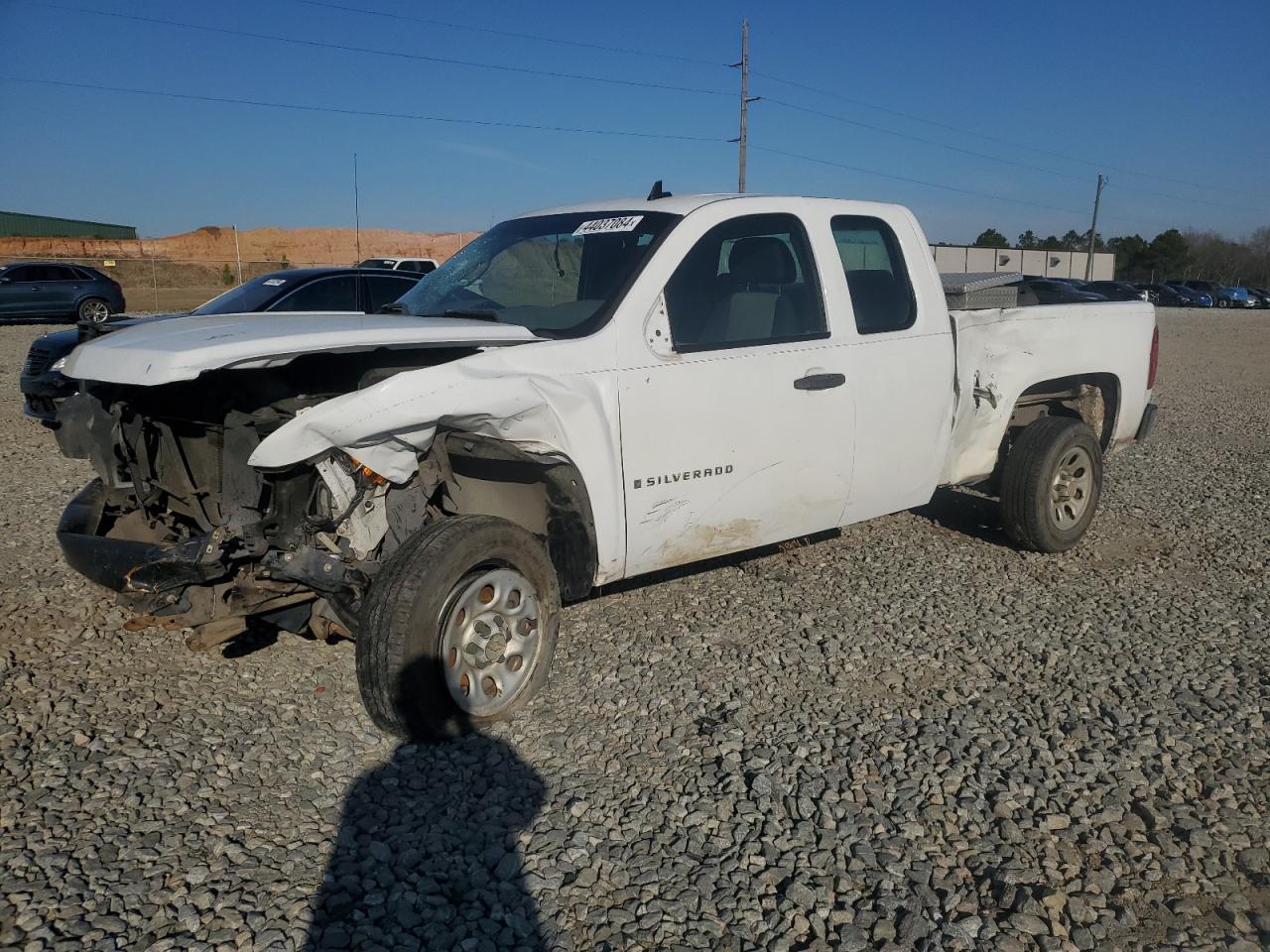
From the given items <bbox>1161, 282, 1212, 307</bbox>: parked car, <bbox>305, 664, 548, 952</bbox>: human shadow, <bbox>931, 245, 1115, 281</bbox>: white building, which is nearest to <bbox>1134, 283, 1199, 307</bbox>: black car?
<bbox>1161, 282, 1212, 307</bbox>: parked car

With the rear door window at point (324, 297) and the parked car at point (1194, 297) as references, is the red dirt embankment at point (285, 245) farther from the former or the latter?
the rear door window at point (324, 297)

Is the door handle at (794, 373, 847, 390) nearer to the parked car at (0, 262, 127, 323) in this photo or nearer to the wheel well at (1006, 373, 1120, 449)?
the wheel well at (1006, 373, 1120, 449)

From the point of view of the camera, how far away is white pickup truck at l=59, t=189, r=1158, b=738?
11.8 ft

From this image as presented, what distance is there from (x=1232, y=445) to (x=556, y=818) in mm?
9784

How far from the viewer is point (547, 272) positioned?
4883 millimetres

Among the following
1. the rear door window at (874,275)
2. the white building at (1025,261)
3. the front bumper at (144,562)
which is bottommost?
the front bumper at (144,562)

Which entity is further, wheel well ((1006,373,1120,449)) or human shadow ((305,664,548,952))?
wheel well ((1006,373,1120,449))

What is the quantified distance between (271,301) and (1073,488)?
7.28 metres

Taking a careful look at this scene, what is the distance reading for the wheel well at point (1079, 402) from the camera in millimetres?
6320

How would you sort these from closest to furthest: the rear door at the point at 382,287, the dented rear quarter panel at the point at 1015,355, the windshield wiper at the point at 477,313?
the windshield wiper at the point at 477,313
the dented rear quarter panel at the point at 1015,355
the rear door at the point at 382,287

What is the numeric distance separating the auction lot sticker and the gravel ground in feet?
6.53

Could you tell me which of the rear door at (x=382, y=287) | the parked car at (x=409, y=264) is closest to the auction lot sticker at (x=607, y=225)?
the rear door at (x=382, y=287)

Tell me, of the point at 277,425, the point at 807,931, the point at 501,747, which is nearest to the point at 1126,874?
the point at 807,931

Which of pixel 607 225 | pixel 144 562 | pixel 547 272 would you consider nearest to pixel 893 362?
pixel 607 225
